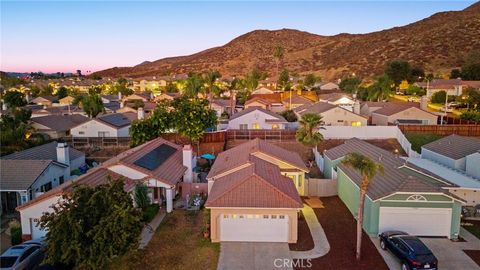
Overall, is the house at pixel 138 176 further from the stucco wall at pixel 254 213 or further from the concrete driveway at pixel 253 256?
the concrete driveway at pixel 253 256

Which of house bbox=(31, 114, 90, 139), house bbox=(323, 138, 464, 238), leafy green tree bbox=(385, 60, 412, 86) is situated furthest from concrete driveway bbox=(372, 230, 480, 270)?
leafy green tree bbox=(385, 60, 412, 86)

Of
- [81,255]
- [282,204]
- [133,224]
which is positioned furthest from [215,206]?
[81,255]

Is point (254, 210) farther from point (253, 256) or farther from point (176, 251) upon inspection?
point (176, 251)

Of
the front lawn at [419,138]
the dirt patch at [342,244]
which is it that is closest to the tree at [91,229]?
the dirt patch at [342,244]

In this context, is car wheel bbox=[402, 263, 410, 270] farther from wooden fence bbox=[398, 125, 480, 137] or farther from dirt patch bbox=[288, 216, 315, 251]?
wooden fence bbox=[398, 125, 480, 137]

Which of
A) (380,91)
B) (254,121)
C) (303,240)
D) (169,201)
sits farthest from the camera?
(380,91)

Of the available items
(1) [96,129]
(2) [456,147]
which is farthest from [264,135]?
(1) [96,129]

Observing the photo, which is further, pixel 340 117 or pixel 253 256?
pixel 340 117

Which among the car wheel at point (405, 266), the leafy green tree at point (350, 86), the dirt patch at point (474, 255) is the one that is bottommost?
the dirt patch at point (474, 255)
